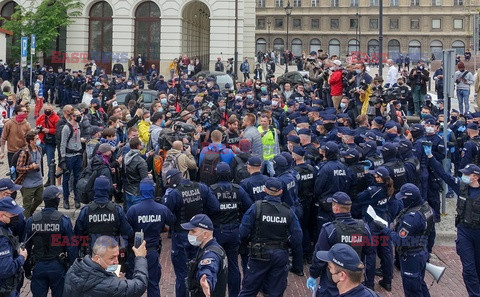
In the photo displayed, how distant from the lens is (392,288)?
9930 mm

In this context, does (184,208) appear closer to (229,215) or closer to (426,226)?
(229,215)

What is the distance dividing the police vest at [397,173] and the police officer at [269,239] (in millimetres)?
2814

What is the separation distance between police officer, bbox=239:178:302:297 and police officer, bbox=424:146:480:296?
2.81 meters

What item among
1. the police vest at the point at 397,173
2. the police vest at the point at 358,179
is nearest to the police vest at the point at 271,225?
the police vest at the point at 358,179

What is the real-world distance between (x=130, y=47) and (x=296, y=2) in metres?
46.8

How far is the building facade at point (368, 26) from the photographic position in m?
78.1

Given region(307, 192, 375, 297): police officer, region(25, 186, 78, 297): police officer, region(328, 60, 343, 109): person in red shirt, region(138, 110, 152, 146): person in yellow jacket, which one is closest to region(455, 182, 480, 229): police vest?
region(307, 192, 375, 297): police officer

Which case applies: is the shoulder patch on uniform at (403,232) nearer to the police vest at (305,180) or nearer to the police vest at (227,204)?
the police vest at (227,204)

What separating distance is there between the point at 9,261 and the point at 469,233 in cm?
656

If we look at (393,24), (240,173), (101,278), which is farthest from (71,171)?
(393,24)

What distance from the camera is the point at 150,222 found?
8266 mm

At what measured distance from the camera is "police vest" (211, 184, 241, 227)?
886 cm

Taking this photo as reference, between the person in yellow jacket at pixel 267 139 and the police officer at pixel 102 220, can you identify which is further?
the person in yellow jacket at pixel 267 139

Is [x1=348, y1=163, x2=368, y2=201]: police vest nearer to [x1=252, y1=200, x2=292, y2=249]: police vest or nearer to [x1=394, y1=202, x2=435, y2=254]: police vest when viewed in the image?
[x1=394, y1=202, x2=435, y2=254]: police vest
